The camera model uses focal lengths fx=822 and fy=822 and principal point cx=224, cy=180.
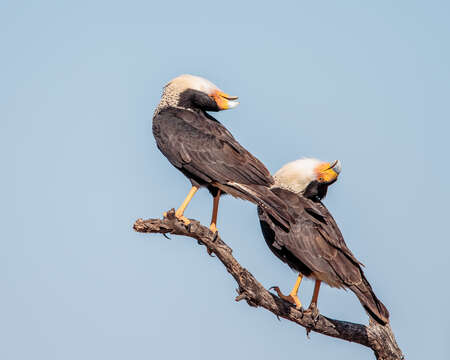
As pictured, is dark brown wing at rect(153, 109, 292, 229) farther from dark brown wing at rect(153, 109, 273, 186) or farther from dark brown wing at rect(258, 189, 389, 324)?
dark brown wing at rect(258, 189, 389, 324)

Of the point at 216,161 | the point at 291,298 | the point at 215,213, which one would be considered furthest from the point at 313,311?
the point at 216,161

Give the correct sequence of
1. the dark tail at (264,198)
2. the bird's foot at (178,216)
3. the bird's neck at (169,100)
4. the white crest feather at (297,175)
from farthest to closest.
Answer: the white crest feather at (297,175)
the bird's neck at (169,100)
the dark tail at (264,198)
the bird's foot at (178,216)

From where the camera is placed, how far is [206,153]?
32.3 feet

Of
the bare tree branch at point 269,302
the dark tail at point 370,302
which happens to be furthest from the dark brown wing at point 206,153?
→ the dark tail at point 370,302

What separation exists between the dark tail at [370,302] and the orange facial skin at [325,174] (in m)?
1.76

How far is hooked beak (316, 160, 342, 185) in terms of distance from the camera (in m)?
11.2

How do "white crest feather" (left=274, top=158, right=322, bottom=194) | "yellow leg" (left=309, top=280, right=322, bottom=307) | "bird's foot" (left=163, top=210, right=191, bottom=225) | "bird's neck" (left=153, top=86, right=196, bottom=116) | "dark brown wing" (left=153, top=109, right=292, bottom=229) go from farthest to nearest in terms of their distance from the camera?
"white crest feather" (left=274, top=158, right=322, bottom=194)
"bird's neck" (left=153, top=86, right=196, bottom=116)
"yellow leg" (left=309, top=280, right=322, bottom=307)
"dark brown wing" (left=153, top=109, right=292, bottom=229)
"bird's foot" (left=163, top=210, right=191, bottom=225)

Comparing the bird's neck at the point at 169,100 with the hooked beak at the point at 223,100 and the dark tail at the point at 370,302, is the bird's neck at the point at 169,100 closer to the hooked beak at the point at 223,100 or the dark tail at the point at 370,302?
the hooked beak at the point at 223,100

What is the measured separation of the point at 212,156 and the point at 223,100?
3.28 ft

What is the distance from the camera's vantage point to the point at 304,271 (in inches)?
409

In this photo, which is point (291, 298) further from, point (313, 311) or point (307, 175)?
point (307, 175)

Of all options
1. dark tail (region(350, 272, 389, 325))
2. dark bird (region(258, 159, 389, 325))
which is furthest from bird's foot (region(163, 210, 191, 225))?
dark tail (region(350, 272, 389, 325))

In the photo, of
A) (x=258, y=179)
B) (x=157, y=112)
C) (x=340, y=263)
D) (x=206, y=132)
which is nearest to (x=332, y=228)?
(x=340, y=263)

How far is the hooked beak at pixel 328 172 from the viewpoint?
11.2 metres
